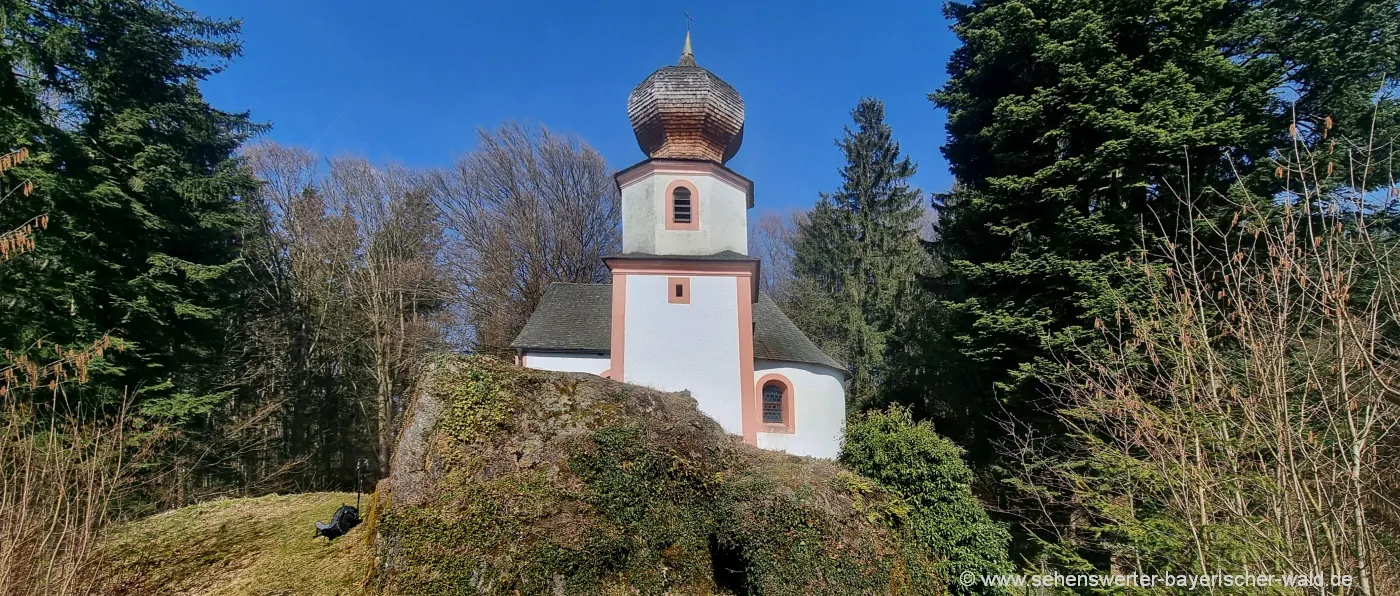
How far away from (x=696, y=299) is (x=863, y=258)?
1377 centimetres

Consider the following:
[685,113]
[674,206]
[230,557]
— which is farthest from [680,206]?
[230,557]

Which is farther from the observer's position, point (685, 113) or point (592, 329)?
point (592, 329)

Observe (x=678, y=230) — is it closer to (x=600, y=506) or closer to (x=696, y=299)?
(x=696, y=299)

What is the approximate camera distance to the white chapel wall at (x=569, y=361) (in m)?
15.0

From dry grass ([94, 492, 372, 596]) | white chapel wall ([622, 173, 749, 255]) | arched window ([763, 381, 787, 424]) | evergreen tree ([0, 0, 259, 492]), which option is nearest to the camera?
dry grass ([94, 492, 372, 596])

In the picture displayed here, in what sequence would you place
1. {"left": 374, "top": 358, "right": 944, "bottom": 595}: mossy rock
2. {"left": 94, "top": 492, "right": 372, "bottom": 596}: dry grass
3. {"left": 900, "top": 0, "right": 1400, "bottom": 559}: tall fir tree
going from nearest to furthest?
{"left": 94, "top": 492, "right": 372, "bottom": 596}: dry grass
{"left": 374, "top": 358, "right": 944, "bottom": 595}: mossy rock
{"left": 900, "top": 0, "right": 1400, "bottom": 559}: tall fir tree

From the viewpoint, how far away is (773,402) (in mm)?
15086

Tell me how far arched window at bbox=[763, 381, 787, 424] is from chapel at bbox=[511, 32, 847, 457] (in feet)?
0.09

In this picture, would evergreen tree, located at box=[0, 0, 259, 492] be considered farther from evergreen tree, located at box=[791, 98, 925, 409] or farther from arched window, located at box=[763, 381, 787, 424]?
evergreen tree, located at box=[791, 98, 925, 409]

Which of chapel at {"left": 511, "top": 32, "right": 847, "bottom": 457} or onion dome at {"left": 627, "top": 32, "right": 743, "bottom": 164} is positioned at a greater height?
onion dome at {"left": 627, "top": 32, "right": 743, "bottom": 164}

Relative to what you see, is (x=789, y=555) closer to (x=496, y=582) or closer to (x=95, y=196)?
(x=496, y=582)

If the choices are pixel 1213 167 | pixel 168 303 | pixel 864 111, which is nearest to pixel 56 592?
pixel 168 303

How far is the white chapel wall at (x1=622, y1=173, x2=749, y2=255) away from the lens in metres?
13.7

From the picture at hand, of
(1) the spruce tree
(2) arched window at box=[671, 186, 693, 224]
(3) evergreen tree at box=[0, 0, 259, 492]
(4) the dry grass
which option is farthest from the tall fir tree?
(3) evergreen tree at box=[0, 0, 259, 492]
